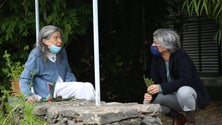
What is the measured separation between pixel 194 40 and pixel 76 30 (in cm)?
678

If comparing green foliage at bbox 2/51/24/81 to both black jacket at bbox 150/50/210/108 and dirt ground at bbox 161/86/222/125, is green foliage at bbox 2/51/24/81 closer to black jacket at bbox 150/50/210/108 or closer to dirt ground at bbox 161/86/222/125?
black jacket at bbox 150/50/210/108

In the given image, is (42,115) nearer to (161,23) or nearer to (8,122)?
(8,122)

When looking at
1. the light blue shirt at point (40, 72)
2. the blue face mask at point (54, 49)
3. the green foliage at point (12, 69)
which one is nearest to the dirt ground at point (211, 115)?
the light blue shirt at point (40, 72)

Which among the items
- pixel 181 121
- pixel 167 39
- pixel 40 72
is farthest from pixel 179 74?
pixel 40 72

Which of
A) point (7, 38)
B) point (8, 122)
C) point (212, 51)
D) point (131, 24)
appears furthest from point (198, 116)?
point (212, 51)

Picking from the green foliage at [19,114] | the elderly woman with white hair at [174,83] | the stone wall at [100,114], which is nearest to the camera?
the green foliage at [19,114]

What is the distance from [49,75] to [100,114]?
1.41m

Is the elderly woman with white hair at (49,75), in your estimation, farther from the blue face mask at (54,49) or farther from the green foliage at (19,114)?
the green foliage at (19,114)

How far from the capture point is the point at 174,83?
4246mm

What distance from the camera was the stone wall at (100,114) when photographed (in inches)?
125

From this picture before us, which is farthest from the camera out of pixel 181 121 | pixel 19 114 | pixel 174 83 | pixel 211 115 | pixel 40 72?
pixel 211 115

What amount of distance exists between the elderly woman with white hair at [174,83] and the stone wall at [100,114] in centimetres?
73

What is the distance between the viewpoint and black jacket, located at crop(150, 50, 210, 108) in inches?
168

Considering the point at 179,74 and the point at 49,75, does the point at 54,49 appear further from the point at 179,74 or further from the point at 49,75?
the point at 179,74
